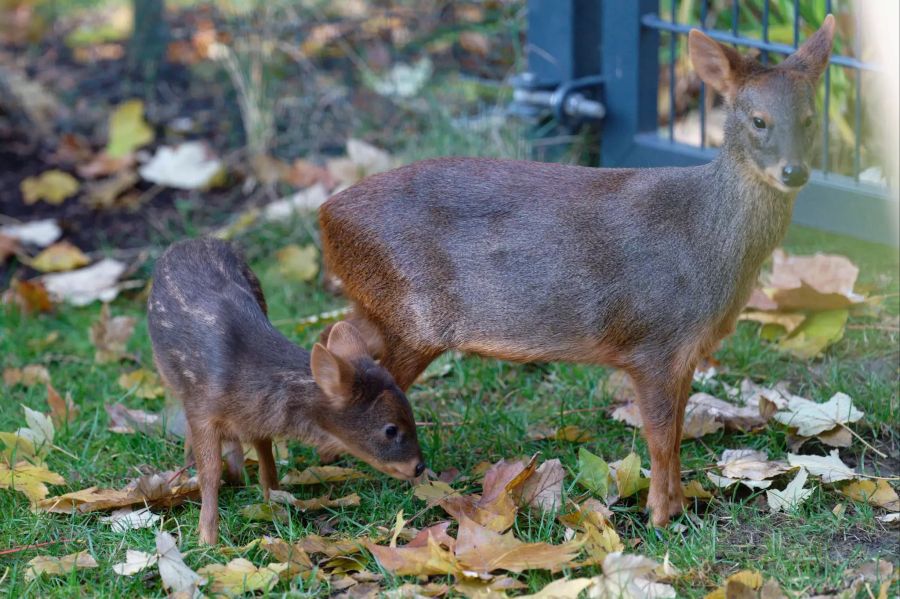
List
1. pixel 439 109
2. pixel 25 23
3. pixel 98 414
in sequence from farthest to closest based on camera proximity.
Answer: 1. pixel 25 23
2. pixel 439 109
3. pixel 98 414

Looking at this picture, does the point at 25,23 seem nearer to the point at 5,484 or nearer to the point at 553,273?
the point at 5,484

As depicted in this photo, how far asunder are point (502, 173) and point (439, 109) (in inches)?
113

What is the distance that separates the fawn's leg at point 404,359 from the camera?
393 cm

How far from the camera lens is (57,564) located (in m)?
3.44

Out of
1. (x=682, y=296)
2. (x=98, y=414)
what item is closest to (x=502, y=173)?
(x=682, y=296)

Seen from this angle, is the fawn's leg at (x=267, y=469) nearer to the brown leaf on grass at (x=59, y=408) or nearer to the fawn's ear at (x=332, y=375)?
the fawn's ear at (x=332, y=375)

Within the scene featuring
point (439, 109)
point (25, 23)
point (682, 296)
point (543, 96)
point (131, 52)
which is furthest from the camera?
point (25, 23)

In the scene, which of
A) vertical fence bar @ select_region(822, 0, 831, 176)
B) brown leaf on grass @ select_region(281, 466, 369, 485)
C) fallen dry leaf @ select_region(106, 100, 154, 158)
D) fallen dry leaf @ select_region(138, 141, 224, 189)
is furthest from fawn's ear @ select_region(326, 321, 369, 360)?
fallen dry leaf @ select_region(106, 100, 154, 158)

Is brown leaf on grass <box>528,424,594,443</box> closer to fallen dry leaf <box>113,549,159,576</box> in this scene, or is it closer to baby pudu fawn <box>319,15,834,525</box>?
baby pudu fawn <box>319,15,834,525</box>

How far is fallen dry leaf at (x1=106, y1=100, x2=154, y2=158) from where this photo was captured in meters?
6.98

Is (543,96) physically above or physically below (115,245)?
above

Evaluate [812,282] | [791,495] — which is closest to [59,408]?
[791,495]

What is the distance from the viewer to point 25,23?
8.62 m

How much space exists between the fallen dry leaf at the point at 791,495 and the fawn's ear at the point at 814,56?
119 centimetres
